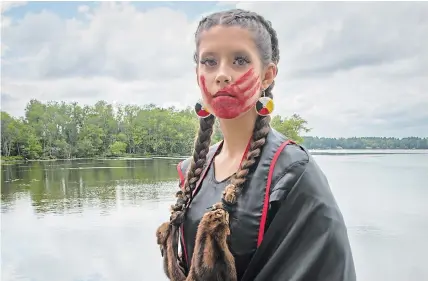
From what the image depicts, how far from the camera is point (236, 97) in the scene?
92 cm

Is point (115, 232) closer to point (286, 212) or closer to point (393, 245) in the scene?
point (393, 245)

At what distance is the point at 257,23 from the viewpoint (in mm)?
934

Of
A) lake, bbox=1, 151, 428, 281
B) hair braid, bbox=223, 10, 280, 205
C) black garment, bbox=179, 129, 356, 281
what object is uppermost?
hair braid, bbox=223, 10, 280, 205

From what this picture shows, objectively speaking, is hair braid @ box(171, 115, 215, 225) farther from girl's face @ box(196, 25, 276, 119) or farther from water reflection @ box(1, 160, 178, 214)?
water reflection @ box(1, 160, 178, 214)

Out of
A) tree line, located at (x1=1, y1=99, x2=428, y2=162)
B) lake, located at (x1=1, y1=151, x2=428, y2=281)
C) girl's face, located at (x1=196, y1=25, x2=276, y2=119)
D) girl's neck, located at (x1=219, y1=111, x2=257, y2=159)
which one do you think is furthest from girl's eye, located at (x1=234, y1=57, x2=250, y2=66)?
tree line, located at (x1=1, y1=99, x2=428, y2=162)

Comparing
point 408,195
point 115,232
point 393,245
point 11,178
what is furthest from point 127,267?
point 11,178

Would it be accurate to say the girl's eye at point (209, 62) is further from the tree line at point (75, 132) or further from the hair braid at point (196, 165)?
the tree line at point (75, 132)

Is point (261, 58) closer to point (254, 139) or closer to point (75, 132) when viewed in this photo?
point (254, 139)

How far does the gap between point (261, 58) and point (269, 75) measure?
49 millimetres

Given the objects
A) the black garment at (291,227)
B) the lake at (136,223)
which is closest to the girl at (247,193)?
the black garment at (291,227)

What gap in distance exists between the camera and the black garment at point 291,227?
0.79m

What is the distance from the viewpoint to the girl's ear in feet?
3.18

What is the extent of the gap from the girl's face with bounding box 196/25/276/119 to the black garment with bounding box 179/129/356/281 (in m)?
0.11

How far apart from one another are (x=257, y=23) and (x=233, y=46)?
0.07 metres
